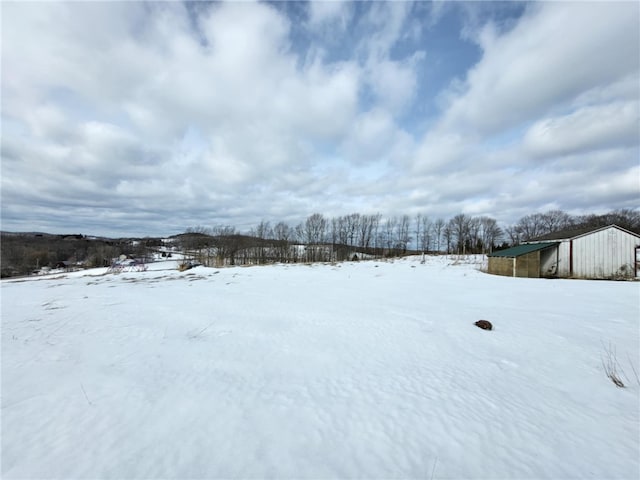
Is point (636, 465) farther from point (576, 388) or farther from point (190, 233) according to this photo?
point (190, 233)

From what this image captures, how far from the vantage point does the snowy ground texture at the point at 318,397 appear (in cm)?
221

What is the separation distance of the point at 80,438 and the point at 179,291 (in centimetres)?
894

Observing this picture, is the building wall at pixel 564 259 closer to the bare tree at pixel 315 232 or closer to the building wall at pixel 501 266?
the building wall at pixel 501 266

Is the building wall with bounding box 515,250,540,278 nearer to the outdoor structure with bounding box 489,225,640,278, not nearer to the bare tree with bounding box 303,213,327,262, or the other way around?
the outdoor structure with bounding box 489,225,640,278

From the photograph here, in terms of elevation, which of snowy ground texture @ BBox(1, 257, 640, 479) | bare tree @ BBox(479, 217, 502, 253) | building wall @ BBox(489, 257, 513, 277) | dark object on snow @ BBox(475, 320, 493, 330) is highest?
bare tree @ BBox(479, 217, 502, 253)

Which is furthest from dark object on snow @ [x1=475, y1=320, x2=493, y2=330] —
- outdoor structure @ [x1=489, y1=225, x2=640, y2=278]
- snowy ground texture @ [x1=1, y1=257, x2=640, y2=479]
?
outdoor structure @ [x1=489, y1=225, x2=640, y2=278]

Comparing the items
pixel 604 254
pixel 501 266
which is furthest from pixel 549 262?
pixel 501 266

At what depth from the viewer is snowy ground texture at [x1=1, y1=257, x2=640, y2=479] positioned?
221cm

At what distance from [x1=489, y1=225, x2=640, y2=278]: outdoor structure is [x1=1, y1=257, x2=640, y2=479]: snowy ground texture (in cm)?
974

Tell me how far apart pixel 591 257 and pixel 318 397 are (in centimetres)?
2072

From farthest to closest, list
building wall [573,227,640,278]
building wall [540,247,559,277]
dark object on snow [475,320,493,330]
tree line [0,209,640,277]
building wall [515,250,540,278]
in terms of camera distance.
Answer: tree line [0,209,640,277] → building wall [540,247,559,277] → building wall [573,227,640,278] → building wall [515,250,540,278] → dark object on snow [475,320,493,330]

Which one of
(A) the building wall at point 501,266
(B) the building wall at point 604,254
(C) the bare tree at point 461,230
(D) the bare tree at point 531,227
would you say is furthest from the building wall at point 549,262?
(D) the bare tree at point 531,227

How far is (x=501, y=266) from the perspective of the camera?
16.2m

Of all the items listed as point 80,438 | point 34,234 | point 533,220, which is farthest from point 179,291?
point 34,234
